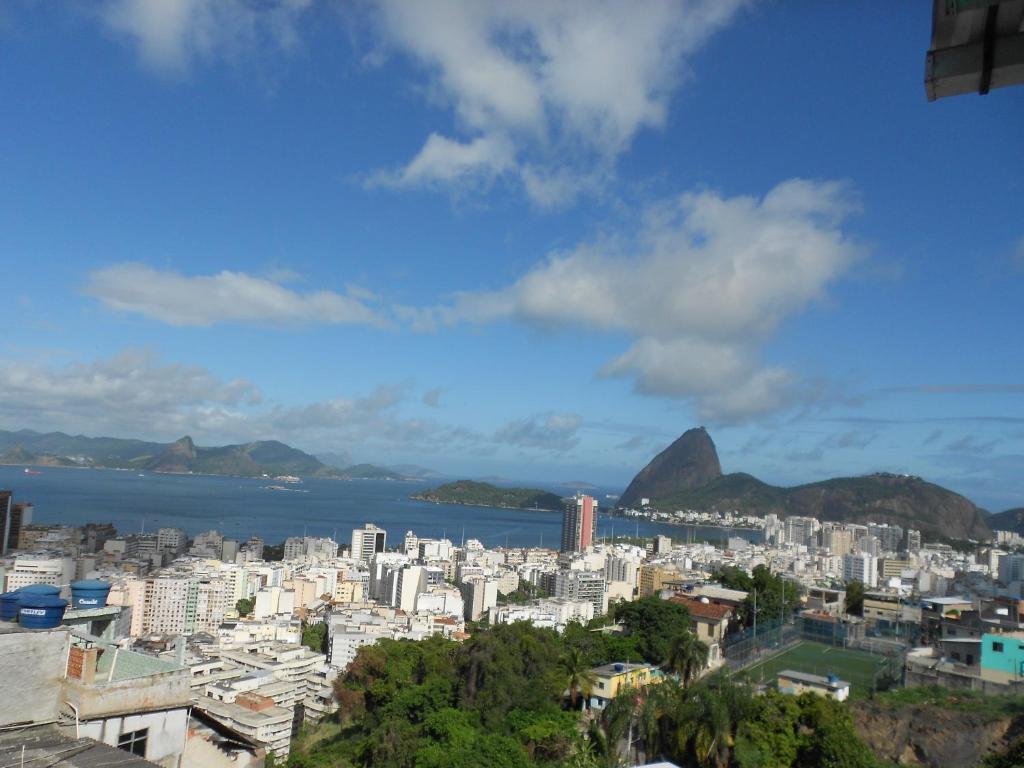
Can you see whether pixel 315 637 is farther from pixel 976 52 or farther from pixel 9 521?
pixel 9 521

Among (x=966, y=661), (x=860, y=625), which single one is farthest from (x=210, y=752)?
(x=860, y=625)

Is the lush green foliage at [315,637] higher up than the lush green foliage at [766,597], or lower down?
lower down

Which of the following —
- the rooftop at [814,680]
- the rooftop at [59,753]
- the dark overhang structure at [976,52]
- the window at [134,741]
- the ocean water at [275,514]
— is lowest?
the ocean water at [275,514]

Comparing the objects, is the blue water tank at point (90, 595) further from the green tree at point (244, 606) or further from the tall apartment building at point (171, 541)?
the tall apartment building at point (171, 541)

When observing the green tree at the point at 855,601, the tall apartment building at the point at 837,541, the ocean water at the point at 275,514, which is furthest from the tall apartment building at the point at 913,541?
the green tree at the point at 855,601

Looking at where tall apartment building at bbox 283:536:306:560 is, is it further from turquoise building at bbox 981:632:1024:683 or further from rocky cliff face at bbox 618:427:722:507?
rocky cliff face at bbox 618:427:722:507

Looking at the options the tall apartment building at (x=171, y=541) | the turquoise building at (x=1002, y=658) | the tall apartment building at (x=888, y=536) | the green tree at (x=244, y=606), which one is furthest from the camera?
the tall apartment building at (x=888, y=536)

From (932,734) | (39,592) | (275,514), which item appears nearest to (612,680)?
(932,734)
